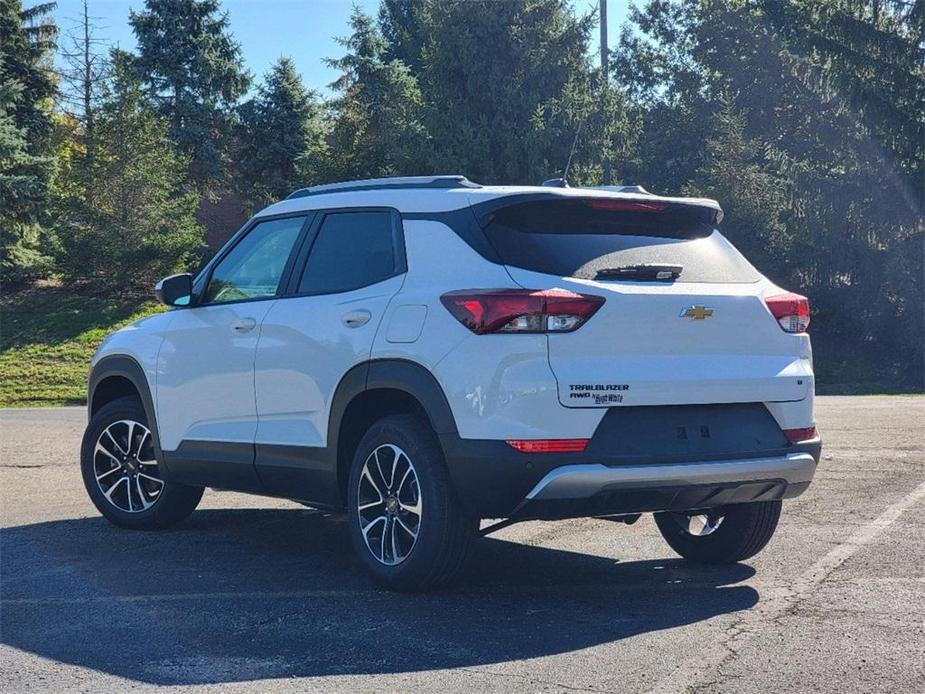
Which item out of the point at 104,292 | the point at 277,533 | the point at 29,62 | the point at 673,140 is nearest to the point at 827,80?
the point at 673,140

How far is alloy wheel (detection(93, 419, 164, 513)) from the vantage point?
7824mm

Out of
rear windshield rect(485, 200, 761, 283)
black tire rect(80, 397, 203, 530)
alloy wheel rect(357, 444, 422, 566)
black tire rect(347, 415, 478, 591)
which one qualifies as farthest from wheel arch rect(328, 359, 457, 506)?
black tire rect(80, 397, 203, 530)

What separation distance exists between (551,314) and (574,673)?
1.56m

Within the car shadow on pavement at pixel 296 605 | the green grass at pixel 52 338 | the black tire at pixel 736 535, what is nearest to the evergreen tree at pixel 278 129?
the green grass at pixel 52 338

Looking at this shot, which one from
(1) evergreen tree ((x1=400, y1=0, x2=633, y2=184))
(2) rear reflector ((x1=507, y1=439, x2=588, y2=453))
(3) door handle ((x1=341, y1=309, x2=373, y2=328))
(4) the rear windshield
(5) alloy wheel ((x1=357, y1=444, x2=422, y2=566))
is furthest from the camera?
(1) evergreen tree ((x1=400, y1=0, x2=633, y2=184))

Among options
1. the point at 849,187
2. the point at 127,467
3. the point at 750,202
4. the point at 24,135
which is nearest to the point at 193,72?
the point at 24,135

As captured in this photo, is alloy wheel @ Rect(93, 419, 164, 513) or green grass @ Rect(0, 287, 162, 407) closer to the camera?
alloy wheel @ Rect(93, 419, 164, 513)

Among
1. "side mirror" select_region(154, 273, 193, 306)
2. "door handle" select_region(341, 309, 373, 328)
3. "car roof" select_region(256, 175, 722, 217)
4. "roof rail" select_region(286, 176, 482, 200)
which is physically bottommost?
"door handle" select_region(341, 309, 373, 328)

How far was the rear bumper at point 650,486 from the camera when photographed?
5.34 metres

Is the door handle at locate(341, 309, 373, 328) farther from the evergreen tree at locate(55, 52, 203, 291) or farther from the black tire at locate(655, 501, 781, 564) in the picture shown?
the evergreen tree at locate(55, 52, 203, 291)

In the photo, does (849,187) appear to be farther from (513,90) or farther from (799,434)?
(799,434)

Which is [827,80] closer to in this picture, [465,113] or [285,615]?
[465,113]

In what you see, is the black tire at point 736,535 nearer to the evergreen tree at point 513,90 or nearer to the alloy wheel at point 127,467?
the alloy wheel at point 127,467

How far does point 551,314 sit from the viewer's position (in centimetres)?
539
